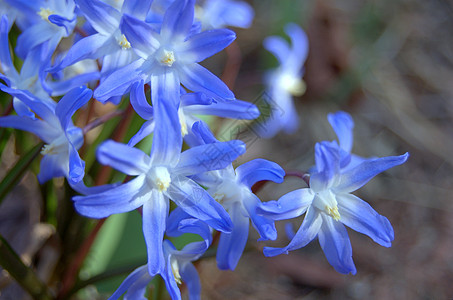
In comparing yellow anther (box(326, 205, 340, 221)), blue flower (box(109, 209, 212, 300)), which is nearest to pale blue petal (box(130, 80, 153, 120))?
blue flower (box(109, 209, 212, 300))

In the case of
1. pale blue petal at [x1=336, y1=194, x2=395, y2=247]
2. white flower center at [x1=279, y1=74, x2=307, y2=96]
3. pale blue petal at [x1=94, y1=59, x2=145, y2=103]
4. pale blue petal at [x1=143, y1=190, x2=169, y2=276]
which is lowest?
white flower center at [x1=279, y1=74, x2=307, y2=96]

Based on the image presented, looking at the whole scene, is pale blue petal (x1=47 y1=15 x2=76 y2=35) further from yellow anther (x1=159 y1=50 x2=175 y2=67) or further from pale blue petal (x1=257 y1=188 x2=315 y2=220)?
pale blue petal (x1=257 y1=188 x2=315 y2=220)

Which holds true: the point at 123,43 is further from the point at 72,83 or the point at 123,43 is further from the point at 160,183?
the point at 160,183

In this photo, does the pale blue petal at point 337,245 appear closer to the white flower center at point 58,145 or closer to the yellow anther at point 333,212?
the yellow anther at point 333,212

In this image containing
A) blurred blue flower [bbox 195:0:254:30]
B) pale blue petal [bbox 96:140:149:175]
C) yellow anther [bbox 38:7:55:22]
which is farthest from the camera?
blurred blue flower [bbox 195:0:254:30]

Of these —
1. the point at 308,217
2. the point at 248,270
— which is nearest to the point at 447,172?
the point at 248,270

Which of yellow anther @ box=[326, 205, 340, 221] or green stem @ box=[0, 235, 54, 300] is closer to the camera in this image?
yellow anther @ box=[326, 205, 340, 221]

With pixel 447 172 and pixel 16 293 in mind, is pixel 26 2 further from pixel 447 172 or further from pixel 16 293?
pixel 447 172

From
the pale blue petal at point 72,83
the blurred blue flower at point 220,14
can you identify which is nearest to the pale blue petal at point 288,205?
the pale blue petal at point 72,83
